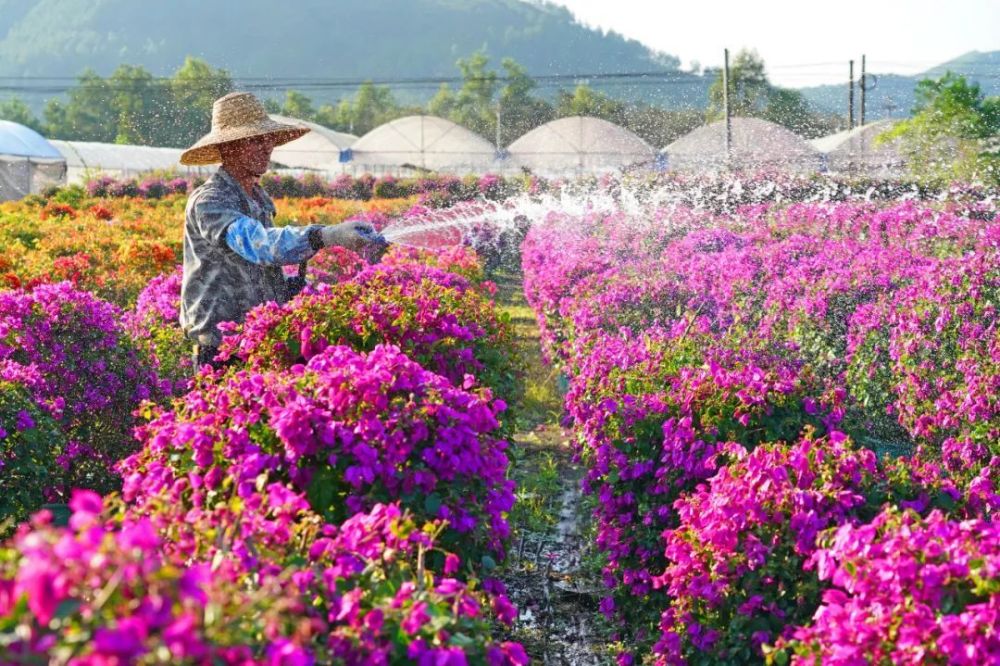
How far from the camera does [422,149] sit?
173 ft

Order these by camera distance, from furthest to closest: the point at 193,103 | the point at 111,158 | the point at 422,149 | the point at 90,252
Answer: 1. the point at 193,103
2. the point at 422,149
3. the point at 111,158
4. the point at 90,252

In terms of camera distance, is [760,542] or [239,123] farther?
[239,123]

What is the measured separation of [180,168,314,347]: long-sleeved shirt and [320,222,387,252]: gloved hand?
181mm

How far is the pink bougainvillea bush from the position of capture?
43.7 inches

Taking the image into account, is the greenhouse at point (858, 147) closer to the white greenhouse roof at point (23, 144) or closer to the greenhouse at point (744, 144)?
the greenhouse at point (744, 144)

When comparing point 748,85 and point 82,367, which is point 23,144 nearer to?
point 82,367

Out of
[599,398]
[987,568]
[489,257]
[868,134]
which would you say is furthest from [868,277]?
[868,134]

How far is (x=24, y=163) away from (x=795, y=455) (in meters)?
40.8

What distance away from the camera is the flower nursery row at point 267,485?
1.19 meters

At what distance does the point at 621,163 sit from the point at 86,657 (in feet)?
152

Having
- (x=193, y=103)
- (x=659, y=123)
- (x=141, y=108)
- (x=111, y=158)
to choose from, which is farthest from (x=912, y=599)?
(x=141, y=108)

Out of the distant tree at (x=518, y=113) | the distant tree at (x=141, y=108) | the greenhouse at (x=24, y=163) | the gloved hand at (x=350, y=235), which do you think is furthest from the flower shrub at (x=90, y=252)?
the distant tree at (x=518, y=113)

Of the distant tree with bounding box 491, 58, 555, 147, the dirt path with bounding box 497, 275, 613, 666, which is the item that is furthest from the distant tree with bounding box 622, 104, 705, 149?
the dirt path with bounding box 497, 275, 613, 666

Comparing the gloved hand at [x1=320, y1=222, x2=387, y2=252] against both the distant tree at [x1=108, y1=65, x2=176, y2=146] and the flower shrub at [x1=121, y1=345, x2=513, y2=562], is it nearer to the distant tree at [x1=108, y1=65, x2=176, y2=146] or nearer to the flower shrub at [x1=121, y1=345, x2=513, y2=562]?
the flower shrub at [x1=121, y1=345, x2=513, y2=562]
